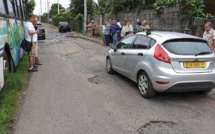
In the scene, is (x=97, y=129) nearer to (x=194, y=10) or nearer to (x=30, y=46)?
(x=30, y=46)

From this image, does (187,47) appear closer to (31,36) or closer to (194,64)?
(194,64)

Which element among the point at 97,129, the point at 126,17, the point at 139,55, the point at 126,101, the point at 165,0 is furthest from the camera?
the point at 126,17

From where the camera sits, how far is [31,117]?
3.86 meters

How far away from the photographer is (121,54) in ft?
20.1

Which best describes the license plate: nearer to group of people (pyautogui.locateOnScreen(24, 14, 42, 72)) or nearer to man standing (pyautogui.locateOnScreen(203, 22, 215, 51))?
man standing (pyautogui.locateOnScreen(203, 22, 215, 51))

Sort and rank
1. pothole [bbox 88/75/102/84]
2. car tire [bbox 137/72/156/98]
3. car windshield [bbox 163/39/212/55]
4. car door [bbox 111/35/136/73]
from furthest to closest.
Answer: pothole [bbox 88/75/102/84] < car door [bbox 111/35/136/73] < car tire [bbox 137/72/156/98] < car windshield [bbox 163/39/212/55]

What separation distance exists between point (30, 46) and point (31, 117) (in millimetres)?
3644

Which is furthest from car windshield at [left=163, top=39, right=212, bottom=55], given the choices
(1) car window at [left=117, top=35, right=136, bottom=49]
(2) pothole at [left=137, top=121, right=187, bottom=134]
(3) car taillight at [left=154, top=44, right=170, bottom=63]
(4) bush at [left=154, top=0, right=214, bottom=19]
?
(4) bush at [left=154, top=0, right=214, bottom=19]

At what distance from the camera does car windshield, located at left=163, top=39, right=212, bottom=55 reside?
14.7 feet

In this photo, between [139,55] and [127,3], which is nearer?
[139,55]

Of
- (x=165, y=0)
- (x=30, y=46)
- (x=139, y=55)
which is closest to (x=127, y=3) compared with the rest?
(x=165, y=0)

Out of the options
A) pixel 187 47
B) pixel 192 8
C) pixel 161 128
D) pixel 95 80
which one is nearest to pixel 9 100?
pixel 95 80

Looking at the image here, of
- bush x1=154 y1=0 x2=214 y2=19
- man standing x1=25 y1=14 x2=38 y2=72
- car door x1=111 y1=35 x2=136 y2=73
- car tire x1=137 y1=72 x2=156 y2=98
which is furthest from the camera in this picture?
bush x1=154 y1=0 x2=214 y2=19

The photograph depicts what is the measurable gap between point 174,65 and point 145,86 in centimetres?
87
